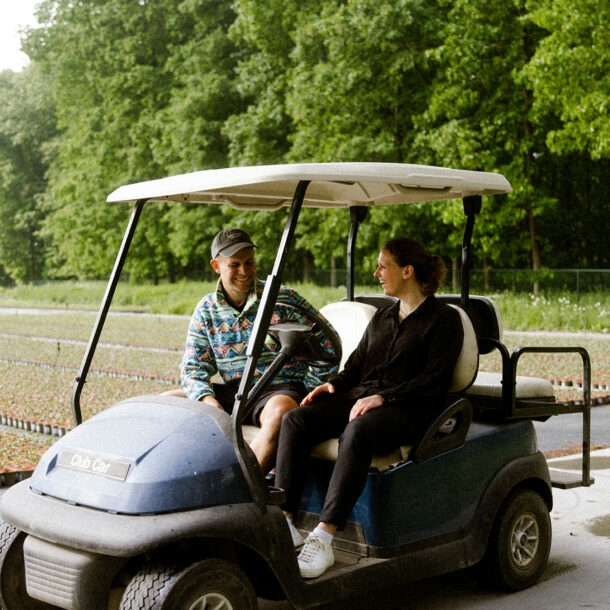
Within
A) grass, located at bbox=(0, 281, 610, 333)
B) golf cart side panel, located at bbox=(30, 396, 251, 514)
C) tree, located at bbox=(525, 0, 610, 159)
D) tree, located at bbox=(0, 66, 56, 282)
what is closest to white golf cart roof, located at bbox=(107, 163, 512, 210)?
golf cart side panel, located at bbox=(30, 396, 251, 514)

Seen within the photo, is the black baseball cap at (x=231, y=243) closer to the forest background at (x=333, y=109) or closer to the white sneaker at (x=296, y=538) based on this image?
the white sneaker at (x=296, y=538)

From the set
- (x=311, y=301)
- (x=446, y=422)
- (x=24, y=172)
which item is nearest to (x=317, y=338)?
(x=446, y=422)

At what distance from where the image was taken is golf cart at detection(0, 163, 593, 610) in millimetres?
3521

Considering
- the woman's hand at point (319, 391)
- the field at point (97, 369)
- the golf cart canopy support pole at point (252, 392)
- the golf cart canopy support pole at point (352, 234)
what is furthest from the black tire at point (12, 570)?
the field at point (97, 369)

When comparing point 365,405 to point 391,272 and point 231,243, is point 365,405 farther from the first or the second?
point 231,243

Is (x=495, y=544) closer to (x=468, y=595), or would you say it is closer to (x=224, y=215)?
(x=468, y=595)

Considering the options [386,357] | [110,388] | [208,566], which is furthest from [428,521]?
[110,388]

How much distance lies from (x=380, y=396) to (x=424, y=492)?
0.46 m

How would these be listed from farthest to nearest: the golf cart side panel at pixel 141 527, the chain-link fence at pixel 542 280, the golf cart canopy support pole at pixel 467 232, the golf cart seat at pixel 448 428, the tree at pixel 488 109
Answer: the tree at pixel 488 109 < the chain-link fence at pixel 542 280 < the golf cart canopy support pole at pixel 467 232 < the golf cart seat at pixel 448 428 < the golf cart side panel at pixel 141 527

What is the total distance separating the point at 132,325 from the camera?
1089 inches

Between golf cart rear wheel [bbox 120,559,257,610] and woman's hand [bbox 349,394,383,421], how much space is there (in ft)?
3.21

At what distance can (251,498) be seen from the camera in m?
3.68

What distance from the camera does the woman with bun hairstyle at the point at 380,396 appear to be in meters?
4.05

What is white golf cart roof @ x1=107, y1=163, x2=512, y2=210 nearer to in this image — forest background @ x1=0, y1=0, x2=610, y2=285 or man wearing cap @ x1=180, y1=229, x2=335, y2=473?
Answer: man wearing cap @ x1=180, y1=229, x2=335, y2=473
